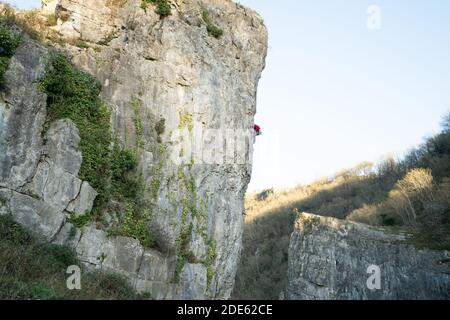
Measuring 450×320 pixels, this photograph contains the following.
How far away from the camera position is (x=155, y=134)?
15.0 m

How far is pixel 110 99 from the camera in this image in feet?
46.6

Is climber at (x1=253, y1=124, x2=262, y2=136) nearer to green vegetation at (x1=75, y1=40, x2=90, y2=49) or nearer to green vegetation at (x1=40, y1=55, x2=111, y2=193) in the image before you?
green vegetation at (x1=40, y1=55, x2=111, y2=193)

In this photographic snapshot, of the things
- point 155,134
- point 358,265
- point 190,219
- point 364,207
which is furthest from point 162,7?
point 364,207

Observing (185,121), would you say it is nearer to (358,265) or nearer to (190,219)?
(190,219)

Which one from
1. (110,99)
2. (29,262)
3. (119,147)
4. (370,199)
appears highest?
(370,199)

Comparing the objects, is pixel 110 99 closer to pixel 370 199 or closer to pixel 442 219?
pixel 442 219

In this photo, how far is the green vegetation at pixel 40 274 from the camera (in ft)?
28.4

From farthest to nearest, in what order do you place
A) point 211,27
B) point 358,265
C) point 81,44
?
point 358,265 → point 211,27 → point 81,44

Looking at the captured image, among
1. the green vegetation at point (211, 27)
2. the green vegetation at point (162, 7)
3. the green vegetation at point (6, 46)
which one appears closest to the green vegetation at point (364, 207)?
the green vegetation at point (211, 27)

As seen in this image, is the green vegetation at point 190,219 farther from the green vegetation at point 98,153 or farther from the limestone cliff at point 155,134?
the green vegetation at point 98,153

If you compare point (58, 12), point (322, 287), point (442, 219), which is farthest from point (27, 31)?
point (442, 219)

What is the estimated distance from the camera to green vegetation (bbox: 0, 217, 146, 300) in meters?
8.66

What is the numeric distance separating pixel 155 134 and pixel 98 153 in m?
2.55
